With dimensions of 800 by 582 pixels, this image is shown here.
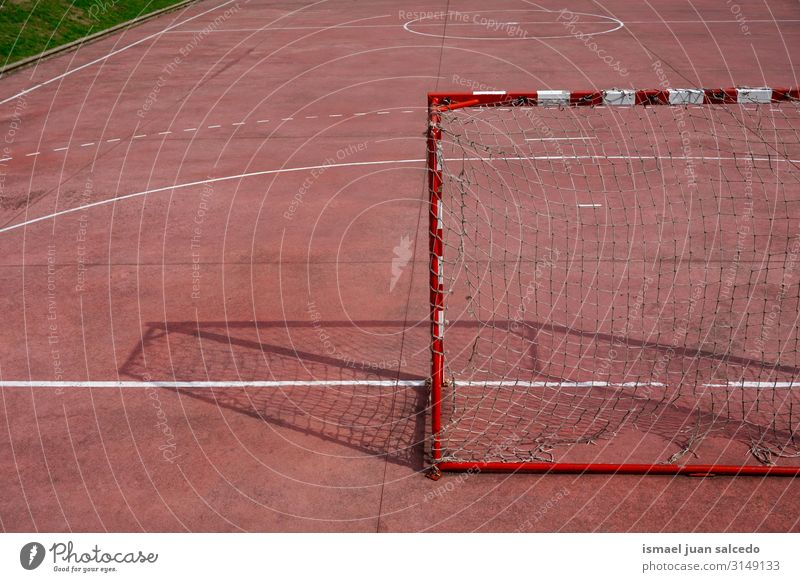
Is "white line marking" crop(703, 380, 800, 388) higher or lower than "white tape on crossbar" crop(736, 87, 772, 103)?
Answer: lower

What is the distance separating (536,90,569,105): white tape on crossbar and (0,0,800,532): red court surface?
376cm

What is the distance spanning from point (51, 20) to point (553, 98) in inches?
1103

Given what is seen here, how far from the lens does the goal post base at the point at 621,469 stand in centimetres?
830

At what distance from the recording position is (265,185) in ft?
52.3

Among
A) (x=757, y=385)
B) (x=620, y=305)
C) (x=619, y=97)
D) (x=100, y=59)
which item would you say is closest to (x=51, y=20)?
(x=100, y=59)

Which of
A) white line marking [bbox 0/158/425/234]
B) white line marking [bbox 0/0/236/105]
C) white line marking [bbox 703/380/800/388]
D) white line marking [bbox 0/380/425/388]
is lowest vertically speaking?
white line marking [bbox 0/380/425/388]

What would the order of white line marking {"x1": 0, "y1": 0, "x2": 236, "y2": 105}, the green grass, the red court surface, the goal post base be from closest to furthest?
the red court surface
the goal post base
white line marking {"x1": 0, "y1": 0, "x2": 236, "y2": 105}
the green grass

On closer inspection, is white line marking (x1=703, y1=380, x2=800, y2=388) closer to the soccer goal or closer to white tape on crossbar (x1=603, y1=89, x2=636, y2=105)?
the soccer goal

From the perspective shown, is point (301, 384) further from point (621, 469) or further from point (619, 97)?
point (619, 97)

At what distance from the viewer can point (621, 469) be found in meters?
8.32

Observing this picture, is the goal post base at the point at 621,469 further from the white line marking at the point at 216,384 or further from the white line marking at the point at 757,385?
the white line marking at the point at 216,384

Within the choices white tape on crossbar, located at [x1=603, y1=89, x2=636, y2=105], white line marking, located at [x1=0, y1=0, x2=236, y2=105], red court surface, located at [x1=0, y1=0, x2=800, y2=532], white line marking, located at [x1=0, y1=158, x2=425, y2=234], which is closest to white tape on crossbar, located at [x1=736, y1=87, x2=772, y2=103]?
white tape on crossbar, located at [x1=603, y1=89, x2=636, y2=105]

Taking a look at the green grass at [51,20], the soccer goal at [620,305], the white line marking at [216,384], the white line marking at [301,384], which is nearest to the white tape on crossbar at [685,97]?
the soccer goal at [620,305]

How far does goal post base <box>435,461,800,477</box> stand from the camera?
830 centimetres
